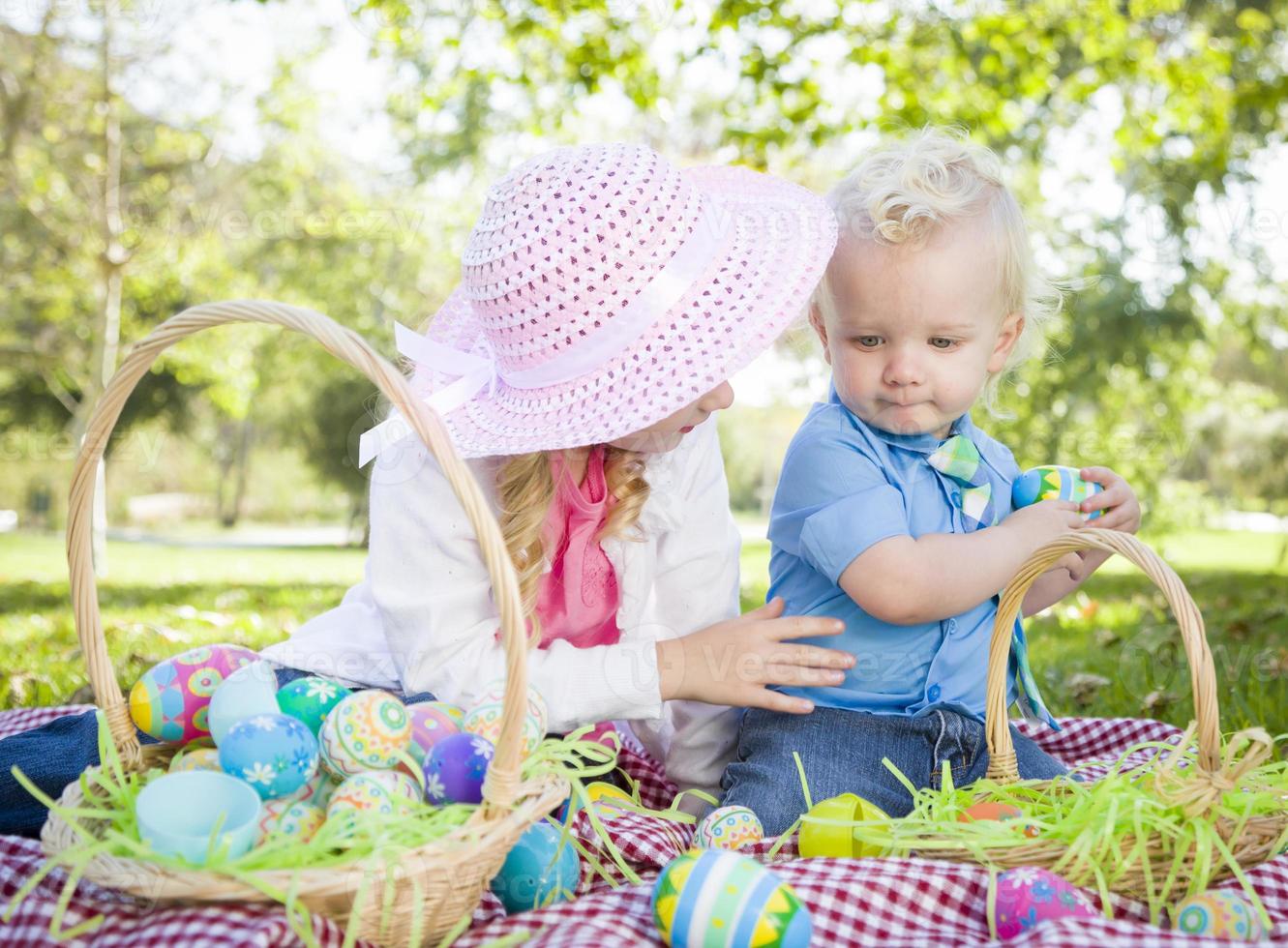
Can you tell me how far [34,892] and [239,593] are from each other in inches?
182

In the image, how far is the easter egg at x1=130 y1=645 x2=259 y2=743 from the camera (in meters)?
1.71

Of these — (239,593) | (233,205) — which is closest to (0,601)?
(239,593)

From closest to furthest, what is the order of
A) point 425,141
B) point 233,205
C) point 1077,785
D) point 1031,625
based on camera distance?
point 1077,785 < point 1031,625 < point 233,205 < point 425,141

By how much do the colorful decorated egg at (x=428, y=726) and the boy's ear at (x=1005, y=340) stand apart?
1219 millimetres

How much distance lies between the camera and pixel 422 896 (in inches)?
51.0

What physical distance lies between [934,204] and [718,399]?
554mm

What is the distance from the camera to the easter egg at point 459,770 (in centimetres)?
147

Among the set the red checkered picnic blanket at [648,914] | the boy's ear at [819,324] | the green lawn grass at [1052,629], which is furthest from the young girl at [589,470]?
the green lawn grass at [1052,629]

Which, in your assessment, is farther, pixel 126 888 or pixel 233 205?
pixel 233 205

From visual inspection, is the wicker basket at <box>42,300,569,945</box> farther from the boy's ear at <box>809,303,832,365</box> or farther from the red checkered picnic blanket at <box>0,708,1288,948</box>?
the boy's ear at <box>809,303,832,365</box>

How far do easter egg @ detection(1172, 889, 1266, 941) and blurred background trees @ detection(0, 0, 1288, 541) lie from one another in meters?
1.66

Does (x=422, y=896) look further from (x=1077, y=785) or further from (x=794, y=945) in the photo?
(x=1077, y=785)

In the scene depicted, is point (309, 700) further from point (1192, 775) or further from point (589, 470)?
point (1192, 775)

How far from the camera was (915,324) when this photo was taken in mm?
2027
